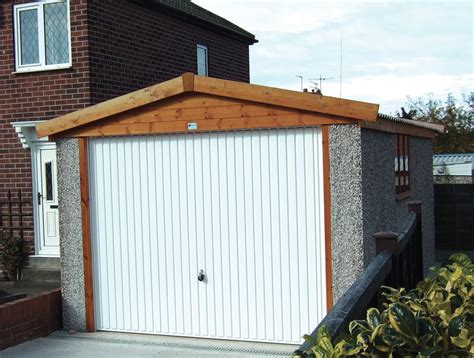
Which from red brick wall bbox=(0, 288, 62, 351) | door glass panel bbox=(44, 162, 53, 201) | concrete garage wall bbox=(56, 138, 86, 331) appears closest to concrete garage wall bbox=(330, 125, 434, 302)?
concrete garage wall bbox=(56, 138, 86, 331)

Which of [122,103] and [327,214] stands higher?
[122,103]

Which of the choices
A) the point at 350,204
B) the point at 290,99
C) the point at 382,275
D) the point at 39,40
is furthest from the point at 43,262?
the point at 382,275

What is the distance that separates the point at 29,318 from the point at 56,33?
17.4 feet

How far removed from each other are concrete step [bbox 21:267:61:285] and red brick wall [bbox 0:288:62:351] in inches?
67.2

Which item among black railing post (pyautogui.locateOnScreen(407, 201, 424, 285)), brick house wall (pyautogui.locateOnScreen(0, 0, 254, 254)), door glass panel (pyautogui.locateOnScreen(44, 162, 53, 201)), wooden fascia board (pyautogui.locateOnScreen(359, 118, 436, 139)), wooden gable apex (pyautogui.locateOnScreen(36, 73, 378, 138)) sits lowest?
black railing post (pyautogui.locateOnScreen(407, 201, 424, 285))

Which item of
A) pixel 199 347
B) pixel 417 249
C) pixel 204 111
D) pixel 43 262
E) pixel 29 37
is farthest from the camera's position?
pixel 29 37

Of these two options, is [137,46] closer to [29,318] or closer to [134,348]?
[29,318]

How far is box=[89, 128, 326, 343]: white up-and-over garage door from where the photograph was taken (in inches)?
291

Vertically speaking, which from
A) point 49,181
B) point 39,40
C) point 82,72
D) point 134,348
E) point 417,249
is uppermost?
point 39,40

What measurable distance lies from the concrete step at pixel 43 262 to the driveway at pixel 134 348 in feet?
9.59

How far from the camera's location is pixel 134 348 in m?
7.63

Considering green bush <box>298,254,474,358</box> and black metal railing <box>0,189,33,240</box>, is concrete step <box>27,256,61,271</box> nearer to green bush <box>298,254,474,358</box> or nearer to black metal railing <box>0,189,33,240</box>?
black metal railing <box>0,189,33,240</box>

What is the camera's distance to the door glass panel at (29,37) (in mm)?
11477

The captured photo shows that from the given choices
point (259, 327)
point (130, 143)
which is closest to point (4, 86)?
point (130, 143)
